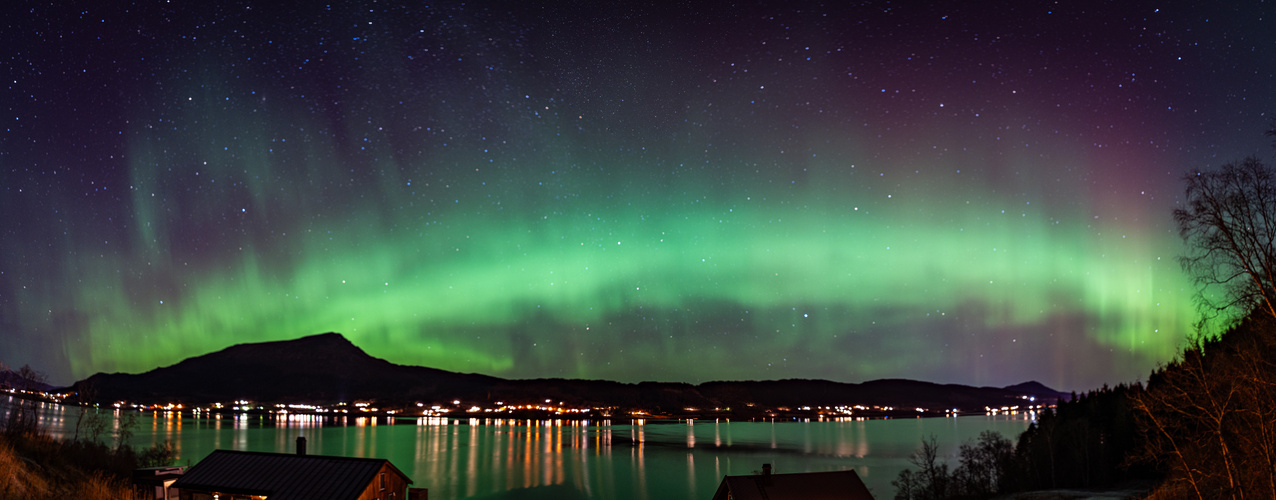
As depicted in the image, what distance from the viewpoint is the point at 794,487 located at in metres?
31.1

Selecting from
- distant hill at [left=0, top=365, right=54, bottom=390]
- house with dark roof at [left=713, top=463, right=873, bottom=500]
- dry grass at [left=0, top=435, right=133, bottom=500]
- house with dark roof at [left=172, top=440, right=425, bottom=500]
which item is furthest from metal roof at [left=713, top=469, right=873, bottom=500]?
distant hill at [left=0, top=365, right=54, bottom=390]

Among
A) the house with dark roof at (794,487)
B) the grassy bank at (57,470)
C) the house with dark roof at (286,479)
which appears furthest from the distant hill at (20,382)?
the house with dark roof at (794,487)

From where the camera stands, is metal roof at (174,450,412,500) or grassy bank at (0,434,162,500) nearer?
grassy bank at (0,434,162,500)

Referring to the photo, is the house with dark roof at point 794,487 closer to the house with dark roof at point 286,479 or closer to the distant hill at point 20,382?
the house with dark roof at point 286,479

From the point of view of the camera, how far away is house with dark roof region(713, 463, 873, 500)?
30.2 metres

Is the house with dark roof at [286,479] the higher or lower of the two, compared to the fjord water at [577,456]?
higher

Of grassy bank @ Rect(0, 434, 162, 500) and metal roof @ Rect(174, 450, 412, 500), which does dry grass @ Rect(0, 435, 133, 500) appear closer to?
grassy bank @ Rect(0, 434, 162, 500)

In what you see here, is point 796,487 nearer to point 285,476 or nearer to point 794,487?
point 794,487

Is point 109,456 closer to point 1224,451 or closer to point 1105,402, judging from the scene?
point 1224,451

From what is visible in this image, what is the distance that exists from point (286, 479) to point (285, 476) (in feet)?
0.77

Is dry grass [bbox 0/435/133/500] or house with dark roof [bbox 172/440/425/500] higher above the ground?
dry grass [bbox 0/435/133/500]

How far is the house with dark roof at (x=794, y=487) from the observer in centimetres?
3016

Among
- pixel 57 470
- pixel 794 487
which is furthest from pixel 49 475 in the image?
pixel 794 487

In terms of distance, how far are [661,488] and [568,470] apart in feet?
59.3
